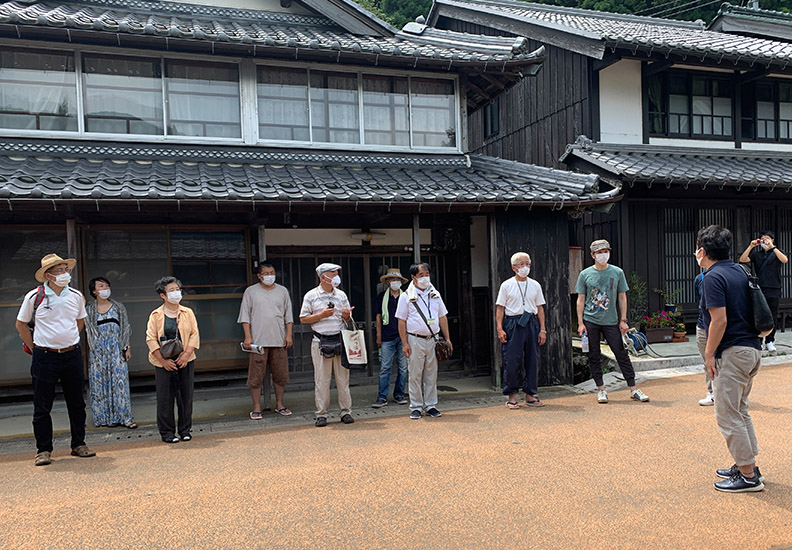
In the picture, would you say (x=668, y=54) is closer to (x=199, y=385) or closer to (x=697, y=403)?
(x=697, y=403)

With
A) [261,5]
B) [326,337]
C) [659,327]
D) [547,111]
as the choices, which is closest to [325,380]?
[326,337]

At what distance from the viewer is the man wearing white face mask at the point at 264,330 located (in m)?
6.93

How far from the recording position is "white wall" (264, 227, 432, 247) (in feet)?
28.7

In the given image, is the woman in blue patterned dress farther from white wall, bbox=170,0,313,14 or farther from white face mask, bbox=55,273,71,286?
white wall, bbox=170,0,313,14

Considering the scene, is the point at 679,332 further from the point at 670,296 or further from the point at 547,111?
the point at 547,111

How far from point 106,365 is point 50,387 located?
4.54 feet

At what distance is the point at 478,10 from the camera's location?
1517 cm

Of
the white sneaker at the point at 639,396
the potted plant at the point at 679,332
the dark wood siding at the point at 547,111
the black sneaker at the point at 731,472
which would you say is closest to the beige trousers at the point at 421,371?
the white sneaker at the point at 639,396

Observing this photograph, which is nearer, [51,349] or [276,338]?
[51,349]

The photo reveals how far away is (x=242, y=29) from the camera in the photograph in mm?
8836

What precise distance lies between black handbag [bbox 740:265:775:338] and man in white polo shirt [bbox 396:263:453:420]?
3.57m

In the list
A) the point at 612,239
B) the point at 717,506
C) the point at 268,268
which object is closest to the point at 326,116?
the point at 268,268

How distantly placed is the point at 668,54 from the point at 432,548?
10.9 meters

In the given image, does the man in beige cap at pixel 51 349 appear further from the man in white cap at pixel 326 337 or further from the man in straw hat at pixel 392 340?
the man in straw hat at pixel 392 340
